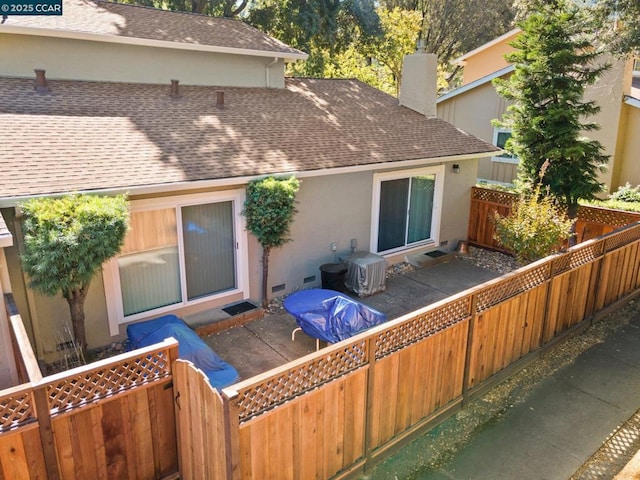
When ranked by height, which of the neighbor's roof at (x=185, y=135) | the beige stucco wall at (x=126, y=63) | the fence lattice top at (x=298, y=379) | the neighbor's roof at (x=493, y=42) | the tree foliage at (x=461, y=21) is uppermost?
the tree foliage at (x=461, y=21)

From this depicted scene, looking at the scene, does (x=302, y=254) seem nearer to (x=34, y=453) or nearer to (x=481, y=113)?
(x=34, y=453)

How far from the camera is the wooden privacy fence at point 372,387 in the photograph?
13.1 feet

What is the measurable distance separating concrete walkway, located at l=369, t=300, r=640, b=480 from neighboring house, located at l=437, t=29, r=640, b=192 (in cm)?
1064

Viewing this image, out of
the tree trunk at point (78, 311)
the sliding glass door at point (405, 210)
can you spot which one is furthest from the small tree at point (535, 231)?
the tree trunk at point (78, 311)

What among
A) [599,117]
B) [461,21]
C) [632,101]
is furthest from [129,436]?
[461,21]

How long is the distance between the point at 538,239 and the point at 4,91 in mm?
10575

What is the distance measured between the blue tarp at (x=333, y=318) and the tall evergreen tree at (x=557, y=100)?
7.22 metres

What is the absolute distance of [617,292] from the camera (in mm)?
9219

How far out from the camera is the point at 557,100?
1148 centimetres

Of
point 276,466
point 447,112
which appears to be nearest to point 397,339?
point 276,466

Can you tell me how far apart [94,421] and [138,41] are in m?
9.10

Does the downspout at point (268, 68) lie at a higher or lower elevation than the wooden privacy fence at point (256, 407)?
higher

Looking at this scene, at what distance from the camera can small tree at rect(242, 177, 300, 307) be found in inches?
314

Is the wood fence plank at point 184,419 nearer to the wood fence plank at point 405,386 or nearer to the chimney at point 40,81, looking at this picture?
the wood fence plank at point 405,386
